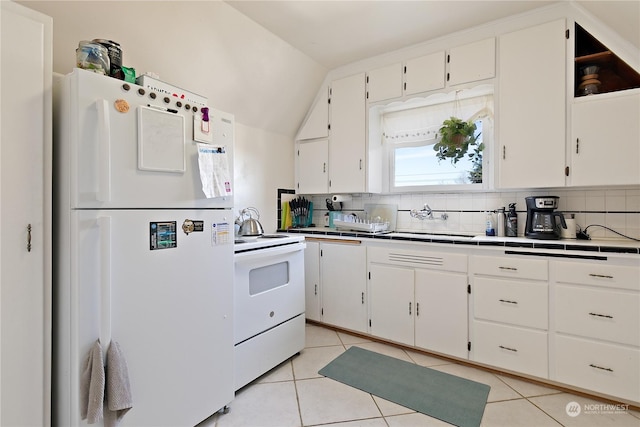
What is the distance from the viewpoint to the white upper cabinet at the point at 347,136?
3.03 m

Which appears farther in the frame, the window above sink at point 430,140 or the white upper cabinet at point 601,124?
the window above sink at point 430,140

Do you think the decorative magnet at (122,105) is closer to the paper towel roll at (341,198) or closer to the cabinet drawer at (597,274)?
the paper towel roll at (341,198)

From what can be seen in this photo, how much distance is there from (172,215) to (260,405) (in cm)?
125

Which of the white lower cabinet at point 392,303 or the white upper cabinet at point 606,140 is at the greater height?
the white upper cabinet at point 606,140

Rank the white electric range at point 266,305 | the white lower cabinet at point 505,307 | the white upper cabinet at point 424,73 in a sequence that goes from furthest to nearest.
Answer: the white upper cabinet at point 424,73 < the white electric range at point 266,305 < the white lower cabinet at point 505,307

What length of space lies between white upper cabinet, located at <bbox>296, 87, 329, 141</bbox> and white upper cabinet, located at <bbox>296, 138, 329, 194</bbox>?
74mm

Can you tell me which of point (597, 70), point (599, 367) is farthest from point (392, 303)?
point (597, 70)

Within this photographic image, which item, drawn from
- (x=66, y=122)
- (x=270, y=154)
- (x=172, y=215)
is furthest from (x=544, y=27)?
(x=66, y=122)

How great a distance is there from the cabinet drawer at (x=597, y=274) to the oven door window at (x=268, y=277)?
5.92 ft

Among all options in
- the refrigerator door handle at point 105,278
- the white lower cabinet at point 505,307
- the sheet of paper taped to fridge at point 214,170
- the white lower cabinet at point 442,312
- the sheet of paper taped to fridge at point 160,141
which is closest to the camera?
the refrigerator door handle at point 105,278

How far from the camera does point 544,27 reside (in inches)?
85.5

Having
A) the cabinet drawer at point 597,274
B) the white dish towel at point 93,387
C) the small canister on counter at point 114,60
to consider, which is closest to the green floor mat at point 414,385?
the cabinet drawer at point 597,274

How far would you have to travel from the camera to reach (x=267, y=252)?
2.07 metres

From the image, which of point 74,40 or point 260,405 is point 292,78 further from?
point 260,405
